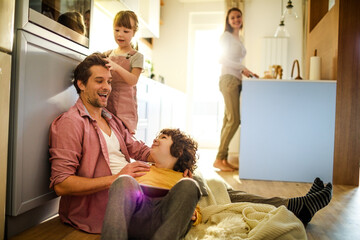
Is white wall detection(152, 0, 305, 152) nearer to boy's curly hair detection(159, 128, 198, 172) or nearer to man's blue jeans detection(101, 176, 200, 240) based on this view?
boy's curly hair detection(159, 128, 198, 172)

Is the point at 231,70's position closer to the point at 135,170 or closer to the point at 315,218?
the point at 315,218

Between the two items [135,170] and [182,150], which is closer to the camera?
[135,170]

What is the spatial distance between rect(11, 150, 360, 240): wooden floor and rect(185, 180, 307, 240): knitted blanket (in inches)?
11.0

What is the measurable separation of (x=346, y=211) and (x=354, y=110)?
130 cm

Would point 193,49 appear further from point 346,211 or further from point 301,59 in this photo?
point 346,211

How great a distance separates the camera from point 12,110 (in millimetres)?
1357

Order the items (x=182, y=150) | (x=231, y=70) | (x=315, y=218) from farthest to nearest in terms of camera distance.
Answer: (x=231, y=70), (x=315, y=218), (x=182, y=150)

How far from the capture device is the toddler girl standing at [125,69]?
1.93 m

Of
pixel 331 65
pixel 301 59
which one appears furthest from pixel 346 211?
pixel 301 59

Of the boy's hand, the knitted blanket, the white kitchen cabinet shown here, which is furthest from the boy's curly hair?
the white kitchen cabinet

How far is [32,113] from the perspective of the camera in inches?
57.1

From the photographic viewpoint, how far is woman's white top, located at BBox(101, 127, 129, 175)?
5.23 ft

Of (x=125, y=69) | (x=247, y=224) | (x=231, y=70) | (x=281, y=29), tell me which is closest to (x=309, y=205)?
(x=247, y=224)

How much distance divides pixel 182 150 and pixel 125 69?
696 millimetres
